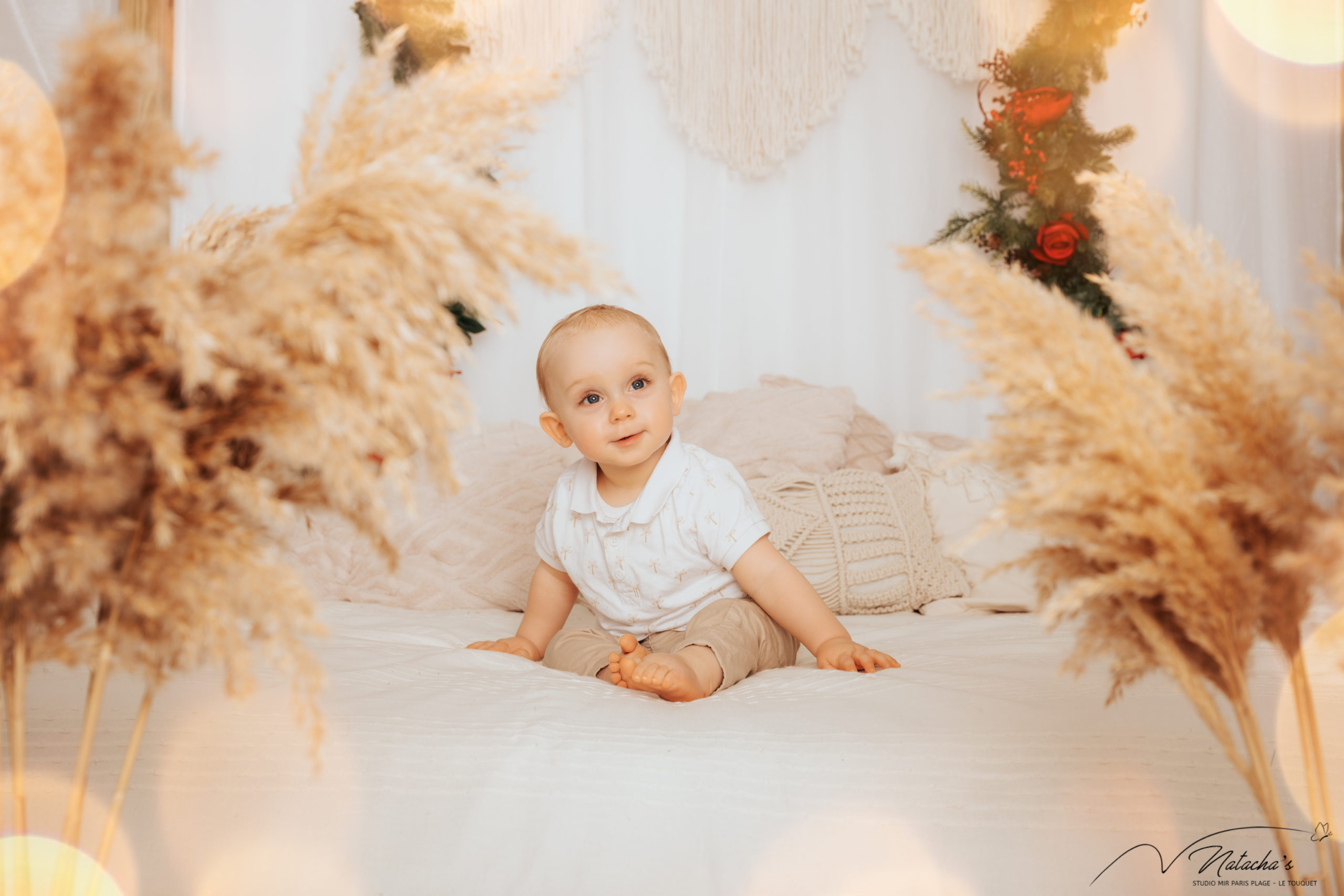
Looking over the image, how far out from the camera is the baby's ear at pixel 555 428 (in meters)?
1.52

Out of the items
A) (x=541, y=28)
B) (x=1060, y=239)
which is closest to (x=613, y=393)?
(x=1060, y=239)

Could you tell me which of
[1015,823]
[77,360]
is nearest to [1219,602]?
[1015,823]

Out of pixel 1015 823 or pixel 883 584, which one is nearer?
pixel 1015 823

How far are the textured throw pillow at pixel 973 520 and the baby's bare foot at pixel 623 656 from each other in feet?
2.36

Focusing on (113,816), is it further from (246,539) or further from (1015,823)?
(1015,823)

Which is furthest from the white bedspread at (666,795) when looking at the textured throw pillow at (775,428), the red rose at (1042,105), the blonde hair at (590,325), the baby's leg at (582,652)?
the red rose at (1042,105)

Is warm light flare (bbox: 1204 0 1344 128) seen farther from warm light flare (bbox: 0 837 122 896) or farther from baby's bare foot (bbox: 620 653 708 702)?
warm light flare (bbox: 0 837 122 896)

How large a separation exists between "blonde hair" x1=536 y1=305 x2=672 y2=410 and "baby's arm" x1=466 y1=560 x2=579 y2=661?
0.31 meters

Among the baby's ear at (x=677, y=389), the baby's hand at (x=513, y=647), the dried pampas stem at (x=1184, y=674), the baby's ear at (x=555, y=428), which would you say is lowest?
the baby's hand at (x=513, y=647)

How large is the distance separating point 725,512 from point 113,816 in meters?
0.99

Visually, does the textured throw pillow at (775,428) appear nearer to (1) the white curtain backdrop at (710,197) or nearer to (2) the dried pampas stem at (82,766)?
(1) the white curtain backdrop at (710,197)

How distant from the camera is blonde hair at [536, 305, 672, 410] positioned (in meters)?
1.42

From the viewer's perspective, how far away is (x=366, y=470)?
1.49 feet

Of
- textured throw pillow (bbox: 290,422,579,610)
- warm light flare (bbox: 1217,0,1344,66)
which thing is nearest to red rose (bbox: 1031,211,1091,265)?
warm light flare (bbox: 1217,0,1344,66)
